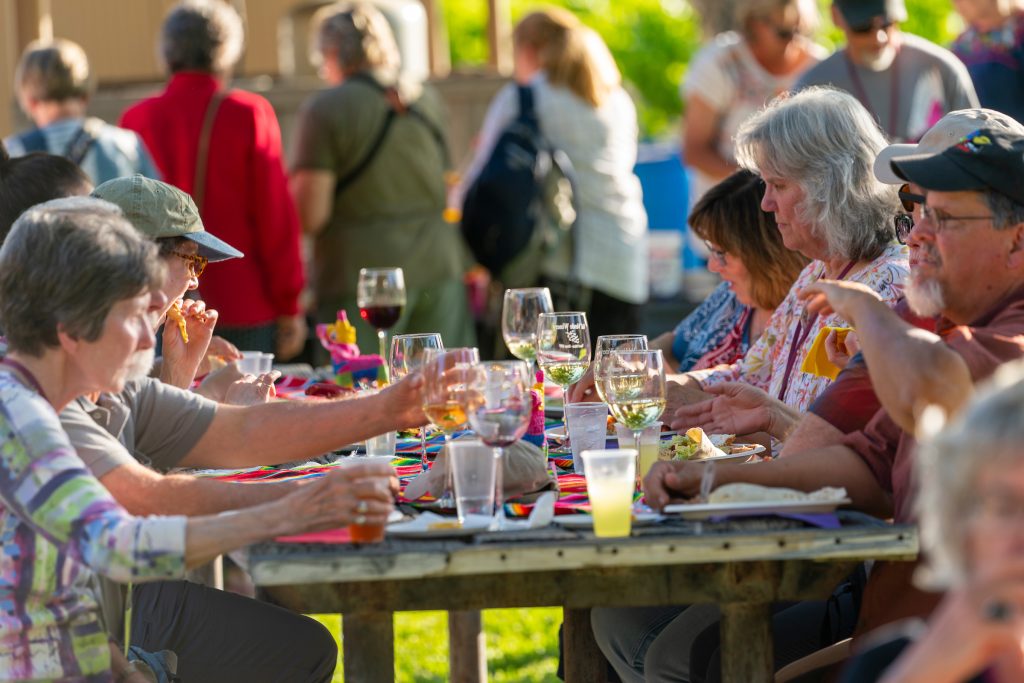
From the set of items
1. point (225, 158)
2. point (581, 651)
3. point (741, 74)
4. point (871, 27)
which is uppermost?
point (871, 27)

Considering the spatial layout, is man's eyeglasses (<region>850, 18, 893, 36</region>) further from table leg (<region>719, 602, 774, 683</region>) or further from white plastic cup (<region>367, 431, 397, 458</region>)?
table leg (<region>719, 602, 774, 683</region>)

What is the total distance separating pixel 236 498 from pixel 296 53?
7.90m

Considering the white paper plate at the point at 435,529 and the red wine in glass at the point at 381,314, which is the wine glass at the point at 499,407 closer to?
the white paper plate at the point at 435,529

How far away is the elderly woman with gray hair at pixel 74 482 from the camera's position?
2273 mm

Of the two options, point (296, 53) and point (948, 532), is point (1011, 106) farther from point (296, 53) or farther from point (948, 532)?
point (296, 53)

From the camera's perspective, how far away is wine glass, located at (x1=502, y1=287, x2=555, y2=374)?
144 inches

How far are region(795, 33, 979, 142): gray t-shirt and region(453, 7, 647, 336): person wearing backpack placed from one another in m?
1.13

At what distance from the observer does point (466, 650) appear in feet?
14.4

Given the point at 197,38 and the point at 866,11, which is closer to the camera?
the point at 866,11

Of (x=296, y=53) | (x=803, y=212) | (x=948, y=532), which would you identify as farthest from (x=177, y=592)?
(x=296, y=53)

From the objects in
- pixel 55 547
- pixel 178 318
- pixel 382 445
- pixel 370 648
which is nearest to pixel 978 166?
pixel 370 648

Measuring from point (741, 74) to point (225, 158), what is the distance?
2.41 m

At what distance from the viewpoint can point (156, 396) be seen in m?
3.08

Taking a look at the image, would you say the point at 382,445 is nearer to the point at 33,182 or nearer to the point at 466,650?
the point at 33,182
